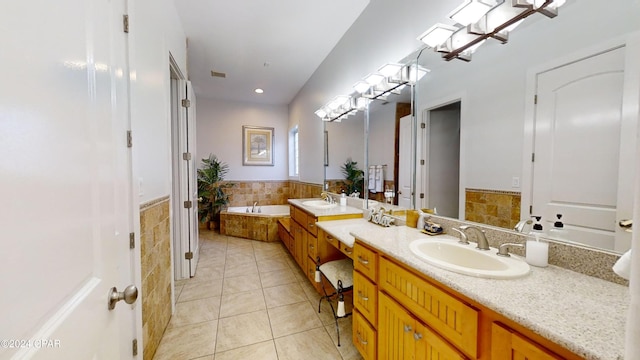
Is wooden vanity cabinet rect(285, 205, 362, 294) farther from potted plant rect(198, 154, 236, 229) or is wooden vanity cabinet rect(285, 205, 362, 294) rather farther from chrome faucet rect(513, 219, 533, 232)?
potted plant rect(198, 154, 236, 229)

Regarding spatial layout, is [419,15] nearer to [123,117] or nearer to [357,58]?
[357,58]

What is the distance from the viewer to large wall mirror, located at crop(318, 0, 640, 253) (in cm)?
90

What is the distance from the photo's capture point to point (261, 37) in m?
2.92

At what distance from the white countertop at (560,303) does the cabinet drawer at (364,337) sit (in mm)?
594

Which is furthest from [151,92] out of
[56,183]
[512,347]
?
[512,347]

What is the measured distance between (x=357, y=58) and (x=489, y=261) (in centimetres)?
236

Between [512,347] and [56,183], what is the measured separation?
127cm

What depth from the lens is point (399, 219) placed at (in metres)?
1.93

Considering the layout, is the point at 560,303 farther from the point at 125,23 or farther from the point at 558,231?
the point at 125,23

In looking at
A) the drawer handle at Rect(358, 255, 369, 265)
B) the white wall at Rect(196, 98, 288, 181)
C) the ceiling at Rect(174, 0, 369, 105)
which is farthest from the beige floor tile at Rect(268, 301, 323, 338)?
the white wall at Rect(196, 98, 288, 181)

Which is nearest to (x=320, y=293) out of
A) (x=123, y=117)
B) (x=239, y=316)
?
(x=239, y=316)

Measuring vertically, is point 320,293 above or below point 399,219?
below

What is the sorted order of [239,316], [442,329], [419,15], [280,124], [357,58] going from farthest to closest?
[280,124] → [357,58] → [239,316] → [419,15] → [442,329]

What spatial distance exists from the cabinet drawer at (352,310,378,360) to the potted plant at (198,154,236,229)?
12.7ft
